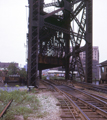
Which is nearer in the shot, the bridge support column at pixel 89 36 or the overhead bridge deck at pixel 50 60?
the bridge support column at pixel 89 36

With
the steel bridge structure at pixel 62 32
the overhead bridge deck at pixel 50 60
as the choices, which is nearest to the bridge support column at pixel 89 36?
the steel bridge structure at pixel 62 32

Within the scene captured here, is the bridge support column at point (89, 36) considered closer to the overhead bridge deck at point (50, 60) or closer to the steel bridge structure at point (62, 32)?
the steel bridge structure at point (62, 32)

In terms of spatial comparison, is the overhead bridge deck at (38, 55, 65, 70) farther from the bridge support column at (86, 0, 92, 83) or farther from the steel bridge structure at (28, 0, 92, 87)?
the bridge support column at (86, 0, 92, 83)

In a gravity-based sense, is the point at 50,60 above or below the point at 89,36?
below

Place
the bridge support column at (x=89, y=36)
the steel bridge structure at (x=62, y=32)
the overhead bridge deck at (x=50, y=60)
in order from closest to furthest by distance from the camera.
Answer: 1. the steel bridge structure at (x=62, y=32)
2. the bridge support column at (x=89, y=36)
3. the overhead bridge deck at (x=50, y=60)

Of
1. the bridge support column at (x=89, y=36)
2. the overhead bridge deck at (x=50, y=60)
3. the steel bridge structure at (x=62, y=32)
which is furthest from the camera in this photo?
the overhead bridge deck at (x=50, y=60)

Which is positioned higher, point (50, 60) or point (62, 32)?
point (62, 32)

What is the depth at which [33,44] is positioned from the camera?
15242 mm

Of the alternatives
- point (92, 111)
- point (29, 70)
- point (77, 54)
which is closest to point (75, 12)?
point (77, 54)

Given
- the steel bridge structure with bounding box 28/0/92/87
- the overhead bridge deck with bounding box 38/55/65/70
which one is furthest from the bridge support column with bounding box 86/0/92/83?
the overhead bridge deck with bounding box 38/55/65/70

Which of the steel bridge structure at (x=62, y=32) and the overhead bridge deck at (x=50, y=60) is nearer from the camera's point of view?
the steel bridge structure at (x=62, y=32)

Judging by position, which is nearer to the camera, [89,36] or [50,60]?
[89,36]

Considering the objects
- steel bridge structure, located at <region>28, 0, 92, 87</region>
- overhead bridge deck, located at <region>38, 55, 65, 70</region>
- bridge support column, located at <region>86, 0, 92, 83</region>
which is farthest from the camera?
overhead bridge deck, located at <region>38, 55, 65, 70</region>

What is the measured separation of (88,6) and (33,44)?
9.62 m
